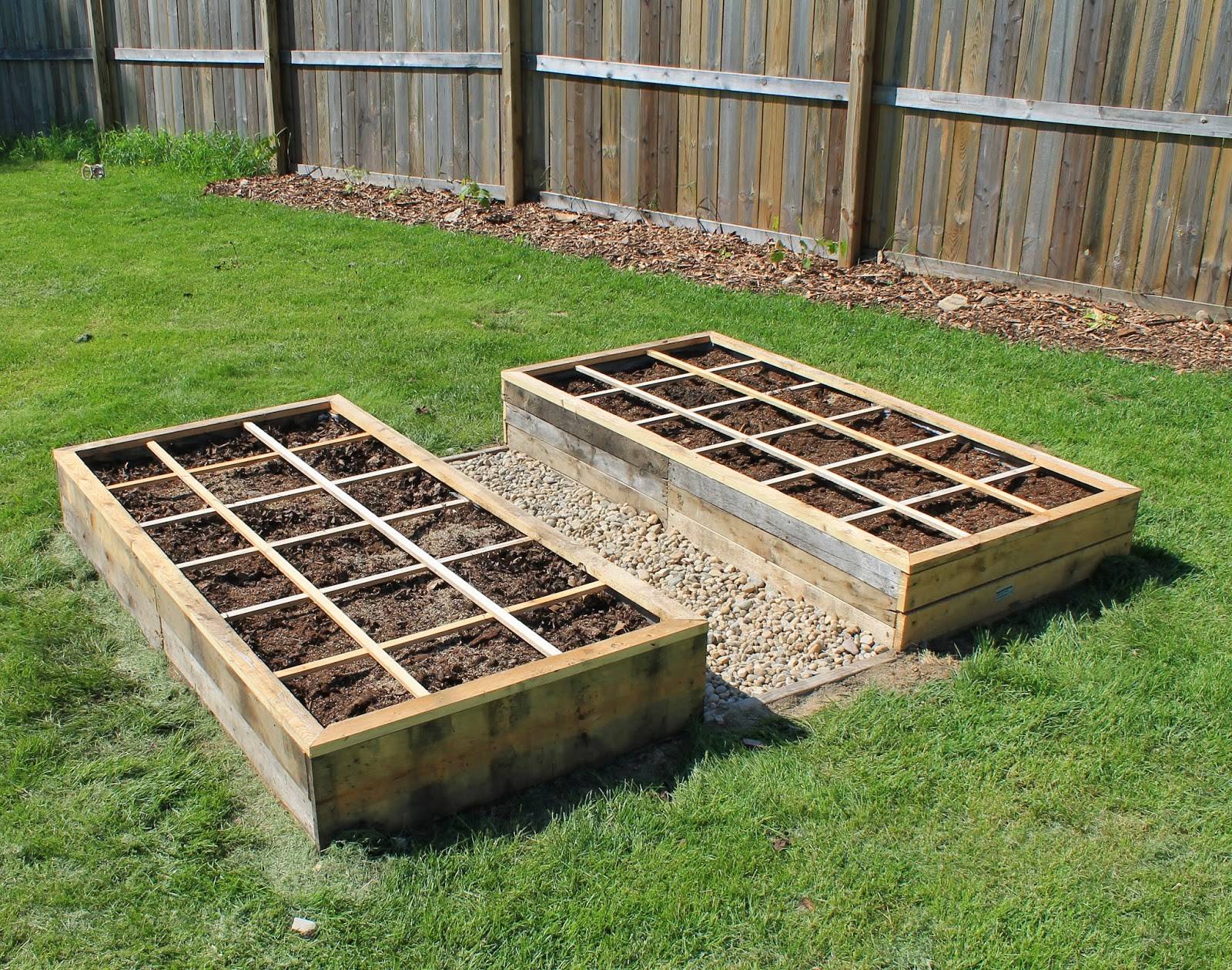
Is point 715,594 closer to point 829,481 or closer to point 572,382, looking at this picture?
point 829,481

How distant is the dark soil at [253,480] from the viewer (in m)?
5.18

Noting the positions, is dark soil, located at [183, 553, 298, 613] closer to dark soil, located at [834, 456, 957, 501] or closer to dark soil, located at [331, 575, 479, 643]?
dark soil, located at [331, 575, 479, 643]

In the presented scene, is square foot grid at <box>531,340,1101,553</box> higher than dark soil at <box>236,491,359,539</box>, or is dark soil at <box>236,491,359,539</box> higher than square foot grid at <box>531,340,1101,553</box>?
square foot grid at <box>531,340,1101,553</box>

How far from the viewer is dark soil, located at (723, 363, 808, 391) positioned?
6.33 m

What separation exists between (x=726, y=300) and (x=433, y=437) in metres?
2.74

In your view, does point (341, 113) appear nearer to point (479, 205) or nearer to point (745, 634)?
point (479, 205)

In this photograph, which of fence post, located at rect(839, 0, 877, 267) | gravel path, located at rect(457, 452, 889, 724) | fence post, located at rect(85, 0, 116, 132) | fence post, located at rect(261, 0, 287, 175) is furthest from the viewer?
fence post, located at rect(85, 0, 116, 132)

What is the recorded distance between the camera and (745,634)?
180 inches

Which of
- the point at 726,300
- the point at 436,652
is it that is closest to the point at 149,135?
the point at 726,300

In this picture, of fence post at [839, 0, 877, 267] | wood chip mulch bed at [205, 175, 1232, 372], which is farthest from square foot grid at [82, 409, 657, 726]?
fence post at [839, 0, 877, 267]

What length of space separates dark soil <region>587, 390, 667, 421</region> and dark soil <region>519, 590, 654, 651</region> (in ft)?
5.90

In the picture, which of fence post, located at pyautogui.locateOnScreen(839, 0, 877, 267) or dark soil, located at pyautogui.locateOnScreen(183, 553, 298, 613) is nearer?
dark soil, located at pyautogui.locateOnScreen(183, 553, 298, 613)

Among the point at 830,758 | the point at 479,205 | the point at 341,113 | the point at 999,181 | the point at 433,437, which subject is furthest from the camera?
the point at 341,113

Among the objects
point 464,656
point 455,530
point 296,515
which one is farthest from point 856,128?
point 464,656
